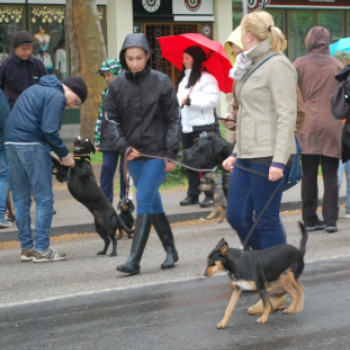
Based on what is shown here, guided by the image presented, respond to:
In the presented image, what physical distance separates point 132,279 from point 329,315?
6.03 ft

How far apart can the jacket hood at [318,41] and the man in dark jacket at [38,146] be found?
2642 mm

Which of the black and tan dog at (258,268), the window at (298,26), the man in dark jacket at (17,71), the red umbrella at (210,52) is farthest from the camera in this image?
the window at (298,26)

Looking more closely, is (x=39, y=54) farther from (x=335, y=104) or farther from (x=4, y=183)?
(x=335, y=104)

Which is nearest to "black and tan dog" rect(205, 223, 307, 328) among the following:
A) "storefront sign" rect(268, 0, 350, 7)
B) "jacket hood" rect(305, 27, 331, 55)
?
"jacket hood" rect(305, 27, 331, 55)

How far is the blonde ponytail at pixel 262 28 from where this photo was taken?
4.75 m

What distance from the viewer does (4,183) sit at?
8.54m

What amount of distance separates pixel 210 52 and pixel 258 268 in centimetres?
531

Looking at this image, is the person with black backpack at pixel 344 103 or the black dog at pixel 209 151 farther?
the person with black backpack at pixel 344 103

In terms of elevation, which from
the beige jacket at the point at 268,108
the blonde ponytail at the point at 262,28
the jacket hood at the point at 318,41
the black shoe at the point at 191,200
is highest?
the jacket hood at the point at 318,41

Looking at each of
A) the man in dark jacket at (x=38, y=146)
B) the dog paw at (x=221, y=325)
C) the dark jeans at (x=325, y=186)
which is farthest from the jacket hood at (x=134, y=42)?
the dark jeans at (x=325, y=186)

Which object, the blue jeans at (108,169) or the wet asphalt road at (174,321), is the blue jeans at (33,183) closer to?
Result: the blue jeans at (108,169)

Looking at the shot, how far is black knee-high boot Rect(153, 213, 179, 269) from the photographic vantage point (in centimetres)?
622

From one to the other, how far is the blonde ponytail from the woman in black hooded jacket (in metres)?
1.28

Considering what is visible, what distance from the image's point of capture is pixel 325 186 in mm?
8008
